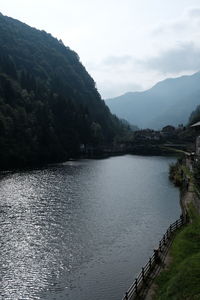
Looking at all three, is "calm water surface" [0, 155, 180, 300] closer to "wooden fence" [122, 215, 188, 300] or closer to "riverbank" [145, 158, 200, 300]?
"wooden fence" [122, 215, 188, 300]

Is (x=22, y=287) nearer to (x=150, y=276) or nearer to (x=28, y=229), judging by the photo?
(x=150, y=276)

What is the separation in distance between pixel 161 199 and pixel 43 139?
314 feet

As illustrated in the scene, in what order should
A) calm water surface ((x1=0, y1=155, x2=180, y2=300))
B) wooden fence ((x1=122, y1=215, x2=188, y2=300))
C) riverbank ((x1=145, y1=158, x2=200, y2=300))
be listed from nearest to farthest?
riverbank ((x1=145, y1=158, x2=200, y2=300)) → wooden fence ((x1=122, y1=215, x2=188, y2=300)) → calm water surface ((x1=0, y1=155, x2=180, y2=300))

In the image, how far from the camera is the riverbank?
93.0ft

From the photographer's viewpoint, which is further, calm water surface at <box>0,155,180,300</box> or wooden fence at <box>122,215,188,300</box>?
calm water surface at <box>0,155,180,300</box>

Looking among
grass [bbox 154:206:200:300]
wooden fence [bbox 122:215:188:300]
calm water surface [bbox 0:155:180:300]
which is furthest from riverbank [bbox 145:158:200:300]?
calm water surface [bbox 0:155:180:300]

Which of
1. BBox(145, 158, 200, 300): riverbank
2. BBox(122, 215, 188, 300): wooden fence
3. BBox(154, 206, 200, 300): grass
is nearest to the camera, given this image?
BBox(154, 206, 200, 300): grass

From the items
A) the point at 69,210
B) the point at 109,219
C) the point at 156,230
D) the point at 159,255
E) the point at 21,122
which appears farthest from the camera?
the point at 21,122

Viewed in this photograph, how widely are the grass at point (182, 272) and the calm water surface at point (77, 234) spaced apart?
4468mm

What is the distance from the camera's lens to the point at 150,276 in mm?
35031

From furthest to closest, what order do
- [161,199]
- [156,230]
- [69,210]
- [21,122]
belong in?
[21,122]
[161,199]
[69,210]
[156,230]

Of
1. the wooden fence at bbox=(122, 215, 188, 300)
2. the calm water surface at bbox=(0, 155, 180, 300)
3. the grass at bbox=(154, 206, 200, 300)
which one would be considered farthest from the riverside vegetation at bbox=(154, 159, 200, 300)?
the calm water surface at bbox=(0, 155, 180, 300)

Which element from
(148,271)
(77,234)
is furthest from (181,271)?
(77,234)

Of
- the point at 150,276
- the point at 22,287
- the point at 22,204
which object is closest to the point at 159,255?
the point at 150,276
